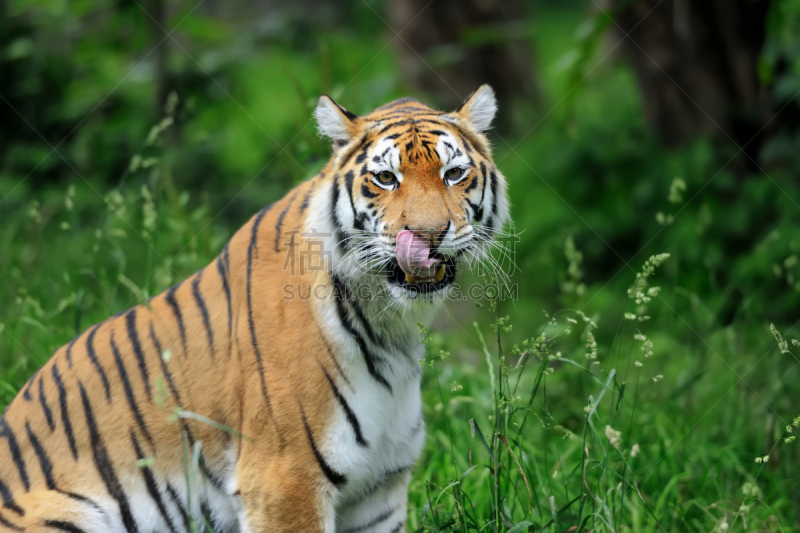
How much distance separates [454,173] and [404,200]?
243mm

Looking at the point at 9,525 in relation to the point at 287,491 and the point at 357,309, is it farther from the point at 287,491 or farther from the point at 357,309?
the point at 357,309

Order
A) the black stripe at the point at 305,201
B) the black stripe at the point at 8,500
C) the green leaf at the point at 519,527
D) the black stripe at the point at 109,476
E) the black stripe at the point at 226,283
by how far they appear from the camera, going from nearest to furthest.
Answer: the green leaf at the point at 519,527 → the black stripe at the point at 8,500 → the black stripe at the point at 109,476 → the black stripe at the point at 226,283 → the black stripe at the point at 305,201

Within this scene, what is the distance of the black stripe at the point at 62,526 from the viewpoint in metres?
2.63

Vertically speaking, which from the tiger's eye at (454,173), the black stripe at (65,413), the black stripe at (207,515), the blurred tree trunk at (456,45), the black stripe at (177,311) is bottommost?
the black stripe at (207,515)

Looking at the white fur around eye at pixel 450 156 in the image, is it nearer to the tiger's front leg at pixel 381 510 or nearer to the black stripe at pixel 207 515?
the tiger's front leg at pixel 381 510

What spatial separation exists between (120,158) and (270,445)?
18.1 ft

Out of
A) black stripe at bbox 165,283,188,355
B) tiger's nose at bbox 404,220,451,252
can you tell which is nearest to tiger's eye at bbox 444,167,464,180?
tiger's nose at bbox 404,220,451,252

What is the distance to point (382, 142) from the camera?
2.86m

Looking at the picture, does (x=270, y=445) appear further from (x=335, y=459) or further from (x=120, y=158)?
(x=120, y=158)

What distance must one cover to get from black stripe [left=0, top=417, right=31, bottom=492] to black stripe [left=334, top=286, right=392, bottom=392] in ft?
4.26

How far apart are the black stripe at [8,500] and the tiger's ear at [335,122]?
1762mm

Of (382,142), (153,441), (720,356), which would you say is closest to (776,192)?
(720,356)

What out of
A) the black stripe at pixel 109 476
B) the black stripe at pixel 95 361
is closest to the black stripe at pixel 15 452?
the black stripe at pixel 109 476

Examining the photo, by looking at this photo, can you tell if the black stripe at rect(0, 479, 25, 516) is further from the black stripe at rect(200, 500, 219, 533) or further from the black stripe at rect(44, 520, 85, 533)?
the black stripe at rect(200, 500, 219, 533)
